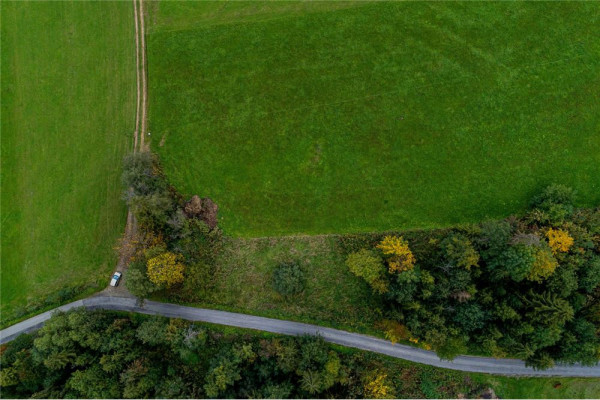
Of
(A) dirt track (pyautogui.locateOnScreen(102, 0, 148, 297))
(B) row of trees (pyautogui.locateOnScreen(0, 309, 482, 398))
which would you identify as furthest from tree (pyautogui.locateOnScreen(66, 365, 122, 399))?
(A) dirt track (pyautogui.locateOnScreen(102, 0, 148, 297))

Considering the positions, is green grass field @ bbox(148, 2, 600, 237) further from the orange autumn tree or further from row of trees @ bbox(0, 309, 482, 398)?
row of trees @ bbox(0, 309, 482, 398)

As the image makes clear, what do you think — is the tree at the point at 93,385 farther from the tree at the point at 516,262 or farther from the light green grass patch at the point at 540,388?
the tree at the point at 516,262

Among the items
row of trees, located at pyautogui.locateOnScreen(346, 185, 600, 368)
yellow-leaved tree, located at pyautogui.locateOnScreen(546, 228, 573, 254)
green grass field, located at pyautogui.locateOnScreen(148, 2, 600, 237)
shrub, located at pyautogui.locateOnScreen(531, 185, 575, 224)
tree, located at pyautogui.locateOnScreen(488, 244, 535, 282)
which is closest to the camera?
tree, located at pyautogui.locateOnScreen(488, 244, 535, 282)

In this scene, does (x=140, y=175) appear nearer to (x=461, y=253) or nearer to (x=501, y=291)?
(x=461, y=253)

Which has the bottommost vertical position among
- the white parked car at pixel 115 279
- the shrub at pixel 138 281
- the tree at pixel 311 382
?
the tree at pixel 311 382

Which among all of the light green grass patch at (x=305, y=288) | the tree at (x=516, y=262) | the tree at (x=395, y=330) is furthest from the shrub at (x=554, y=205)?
the light green grass patch at (x=305, y=288)

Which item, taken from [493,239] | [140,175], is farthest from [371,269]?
[140,175]

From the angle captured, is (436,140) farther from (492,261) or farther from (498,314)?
(498,314)
